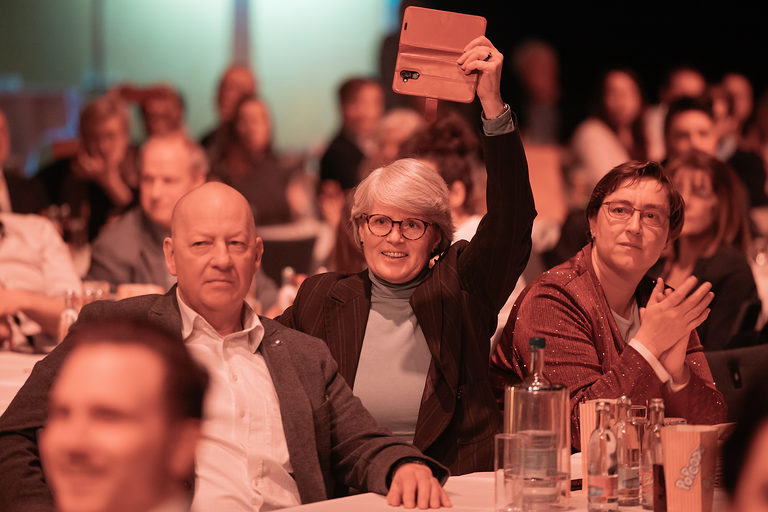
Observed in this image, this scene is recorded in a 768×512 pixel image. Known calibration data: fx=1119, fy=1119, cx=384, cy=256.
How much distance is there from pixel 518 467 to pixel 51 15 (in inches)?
378

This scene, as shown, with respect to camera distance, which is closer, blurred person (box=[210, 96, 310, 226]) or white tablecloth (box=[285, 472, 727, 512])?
white tablecloth (box=[285, 472, 727, 512])

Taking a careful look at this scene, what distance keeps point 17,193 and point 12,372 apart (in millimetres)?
2606

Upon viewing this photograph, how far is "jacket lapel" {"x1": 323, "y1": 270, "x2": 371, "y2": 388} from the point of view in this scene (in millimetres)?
3154

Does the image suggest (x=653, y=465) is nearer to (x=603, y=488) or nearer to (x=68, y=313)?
(x=603, y=488)

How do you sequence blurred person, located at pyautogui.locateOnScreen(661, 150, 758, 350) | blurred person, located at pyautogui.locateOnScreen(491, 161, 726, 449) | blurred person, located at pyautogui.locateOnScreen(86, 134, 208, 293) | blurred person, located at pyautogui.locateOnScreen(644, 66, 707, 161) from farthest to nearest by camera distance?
blurred person, located at pyautogui.locateOnScreen(644, 66, 707, 161)
blurred person, located at pyautogui.locateOnScreen(86, 134, 208, 293)
blurred person, located at pyautogui.locateOnScreen(661, 150, 758, 350)
blurred person, located at pyautogui.locateOnScreen(491, 161, 726, 449)

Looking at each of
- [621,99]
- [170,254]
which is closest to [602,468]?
[170,254]

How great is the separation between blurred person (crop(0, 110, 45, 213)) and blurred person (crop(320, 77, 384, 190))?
2156 millimetres

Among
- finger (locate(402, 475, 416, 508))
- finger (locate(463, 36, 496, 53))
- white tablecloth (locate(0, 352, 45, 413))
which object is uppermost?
finger (locate(463, 36, 496, 53))

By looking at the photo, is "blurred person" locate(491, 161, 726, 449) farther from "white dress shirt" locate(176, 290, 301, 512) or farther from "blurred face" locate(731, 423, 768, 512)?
"blurred face" locate(731, 423, 768, 512)

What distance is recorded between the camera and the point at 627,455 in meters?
2.29

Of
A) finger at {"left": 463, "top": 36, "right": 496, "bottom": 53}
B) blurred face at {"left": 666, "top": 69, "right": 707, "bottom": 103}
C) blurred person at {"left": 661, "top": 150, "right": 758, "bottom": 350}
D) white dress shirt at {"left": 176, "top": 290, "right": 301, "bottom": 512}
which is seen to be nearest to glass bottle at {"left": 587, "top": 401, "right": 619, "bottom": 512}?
white dress shirt at {"left": 176, "top": 290, "right": 301, "bottom": 512}

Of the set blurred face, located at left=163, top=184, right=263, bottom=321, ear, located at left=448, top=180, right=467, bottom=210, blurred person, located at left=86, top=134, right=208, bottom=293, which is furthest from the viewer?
blurred person, located at left=86, top=134, right=208, bottom=293

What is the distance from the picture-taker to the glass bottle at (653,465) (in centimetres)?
221

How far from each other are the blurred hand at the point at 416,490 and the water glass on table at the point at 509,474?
0.43 ft
